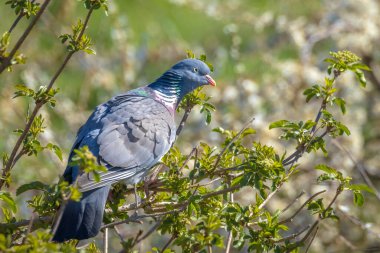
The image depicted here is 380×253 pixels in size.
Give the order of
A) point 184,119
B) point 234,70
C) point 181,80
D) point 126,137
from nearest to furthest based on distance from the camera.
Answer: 1. point 184,119
2. point 126,137
3. point 181,80
4. point 234,70

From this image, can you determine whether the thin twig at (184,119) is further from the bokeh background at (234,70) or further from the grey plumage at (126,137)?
the bokeh background at (234,70)

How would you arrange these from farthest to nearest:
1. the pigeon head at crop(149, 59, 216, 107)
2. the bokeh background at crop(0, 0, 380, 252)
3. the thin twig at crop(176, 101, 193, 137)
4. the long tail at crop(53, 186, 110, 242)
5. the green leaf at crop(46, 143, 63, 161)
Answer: the bokeh background at crop(0, 0, 380, 252), the pigeon head at crop(149, 59, 216, 107), the thin twig at crop(176, 101, 193, 137), the long tail at crop(53, 186, 110, 242), the green leaf at crop(46, 143, 63, 161)

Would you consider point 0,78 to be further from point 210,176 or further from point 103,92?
point 210,176

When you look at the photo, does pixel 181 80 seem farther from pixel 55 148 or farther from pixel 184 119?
pixel 55 148

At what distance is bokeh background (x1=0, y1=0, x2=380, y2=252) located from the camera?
22.2 ft

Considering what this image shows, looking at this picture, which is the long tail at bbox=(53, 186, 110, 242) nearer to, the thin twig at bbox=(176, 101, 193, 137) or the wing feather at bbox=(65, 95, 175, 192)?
the wing feather at bbox=(65, 95, 175, 192)

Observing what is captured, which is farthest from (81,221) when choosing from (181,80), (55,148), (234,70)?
(234,70)

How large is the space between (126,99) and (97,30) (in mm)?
3690

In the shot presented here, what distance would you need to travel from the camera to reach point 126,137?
3.71m

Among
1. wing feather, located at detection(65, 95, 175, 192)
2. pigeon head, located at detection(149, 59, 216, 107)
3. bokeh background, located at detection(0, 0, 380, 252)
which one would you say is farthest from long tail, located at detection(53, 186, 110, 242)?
bokeh background, located at detection(0, 0, 380, 252)

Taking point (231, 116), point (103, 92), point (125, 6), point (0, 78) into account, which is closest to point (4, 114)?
point (0, 78)

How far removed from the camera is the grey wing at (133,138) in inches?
138

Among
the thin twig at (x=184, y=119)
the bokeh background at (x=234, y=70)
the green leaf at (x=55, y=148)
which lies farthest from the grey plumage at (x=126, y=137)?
the bokeh background at (x=234, y=70)

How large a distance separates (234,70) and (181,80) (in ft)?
6.63
